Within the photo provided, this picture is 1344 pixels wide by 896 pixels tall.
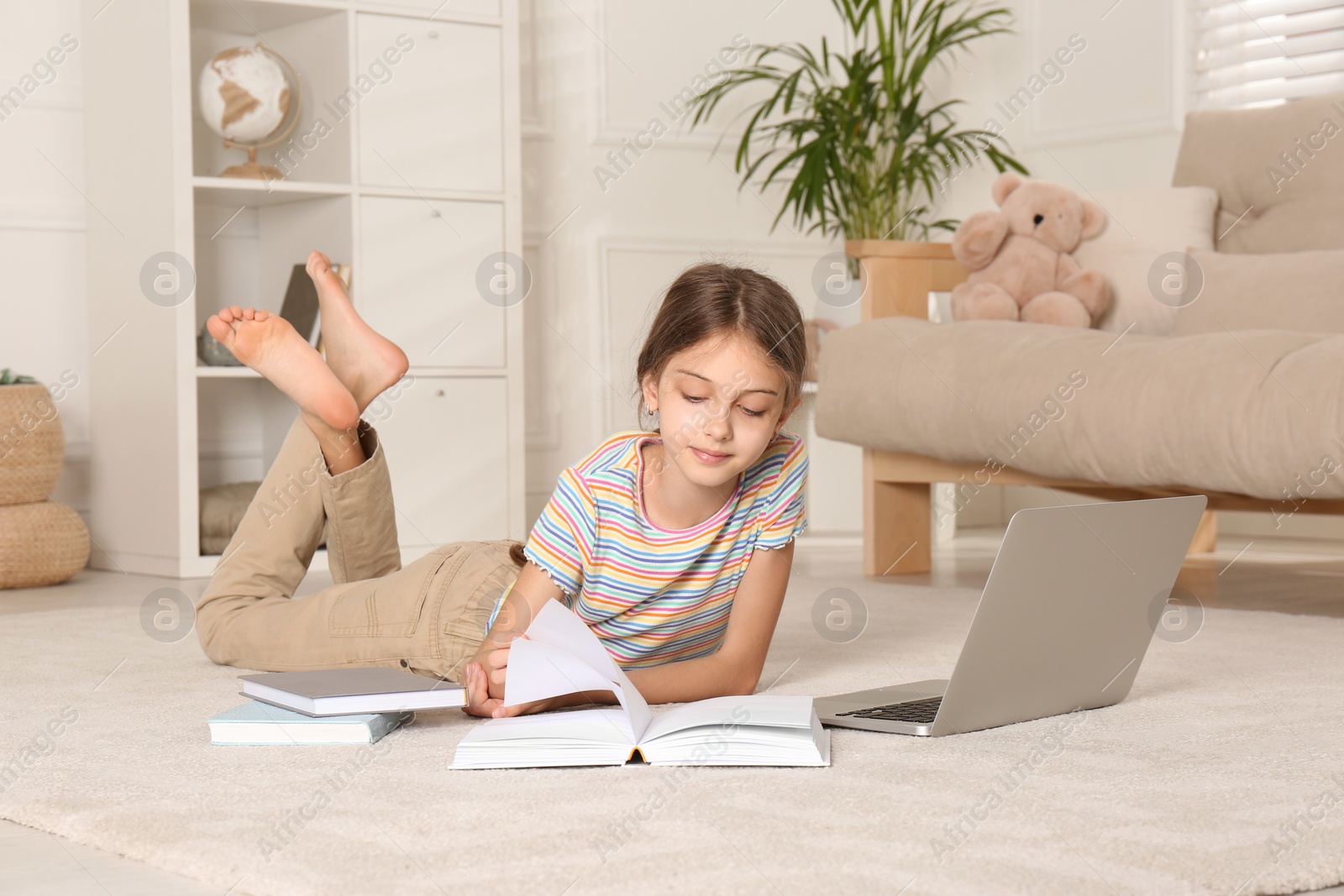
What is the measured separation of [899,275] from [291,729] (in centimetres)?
177

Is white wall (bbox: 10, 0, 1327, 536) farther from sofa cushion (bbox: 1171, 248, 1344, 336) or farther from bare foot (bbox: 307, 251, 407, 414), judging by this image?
bare foot (bbox: 307, 251, 407, 414)

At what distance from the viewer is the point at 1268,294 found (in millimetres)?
2316

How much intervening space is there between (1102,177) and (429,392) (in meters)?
1.96

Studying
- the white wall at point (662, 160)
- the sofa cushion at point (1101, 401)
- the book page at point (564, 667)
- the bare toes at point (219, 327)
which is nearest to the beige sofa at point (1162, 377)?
the sofa cushion at point (1101, 401)

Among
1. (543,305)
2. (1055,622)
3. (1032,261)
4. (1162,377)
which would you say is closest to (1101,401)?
(1162,377)

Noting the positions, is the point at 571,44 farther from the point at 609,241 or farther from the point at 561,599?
the point at 561,599

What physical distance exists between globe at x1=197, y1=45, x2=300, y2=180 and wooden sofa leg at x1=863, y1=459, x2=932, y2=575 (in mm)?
1415

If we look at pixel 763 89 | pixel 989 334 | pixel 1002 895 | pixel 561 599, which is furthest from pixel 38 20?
pixel 1002 895

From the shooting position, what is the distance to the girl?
4.24ft

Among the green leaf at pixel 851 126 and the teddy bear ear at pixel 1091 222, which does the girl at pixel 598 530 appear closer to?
the teddy bear ear at pixel 1091 222

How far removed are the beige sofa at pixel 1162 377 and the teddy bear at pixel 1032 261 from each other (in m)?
0.09

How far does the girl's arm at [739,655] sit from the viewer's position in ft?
4.32

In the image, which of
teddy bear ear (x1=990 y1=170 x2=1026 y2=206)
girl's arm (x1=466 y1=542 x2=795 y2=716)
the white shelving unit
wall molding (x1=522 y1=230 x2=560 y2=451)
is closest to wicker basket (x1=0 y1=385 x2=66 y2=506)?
the white shelving unit

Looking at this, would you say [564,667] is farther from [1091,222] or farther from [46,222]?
[46,222]
